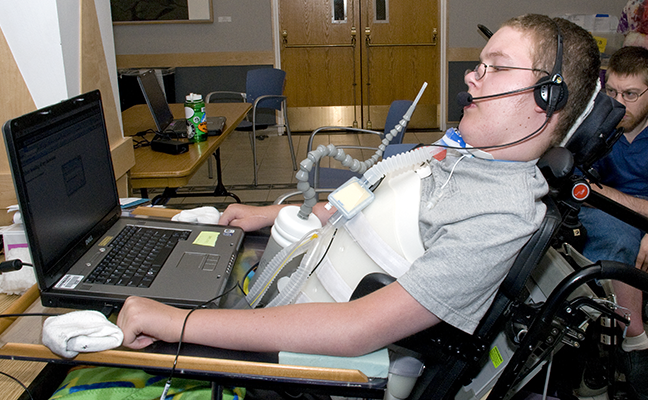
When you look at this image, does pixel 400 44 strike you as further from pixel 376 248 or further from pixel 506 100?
pixel 376 248

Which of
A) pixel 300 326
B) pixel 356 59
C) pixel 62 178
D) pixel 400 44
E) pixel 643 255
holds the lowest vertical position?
pixel 643 255

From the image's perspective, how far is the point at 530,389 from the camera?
1.45 metres

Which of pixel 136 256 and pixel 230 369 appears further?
pixel 136 256

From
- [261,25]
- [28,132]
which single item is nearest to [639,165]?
[28,132]

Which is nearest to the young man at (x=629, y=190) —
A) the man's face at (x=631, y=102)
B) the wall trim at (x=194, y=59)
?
the man's face at (x=631, y=102)

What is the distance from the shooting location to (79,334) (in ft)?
2.62

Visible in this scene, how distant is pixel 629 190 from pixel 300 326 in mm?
1776

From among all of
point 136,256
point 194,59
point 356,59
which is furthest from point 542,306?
point 194,59

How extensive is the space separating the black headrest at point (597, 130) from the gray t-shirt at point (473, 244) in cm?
17

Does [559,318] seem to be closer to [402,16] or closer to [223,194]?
[223,194]

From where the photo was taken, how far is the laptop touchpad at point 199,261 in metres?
1.06

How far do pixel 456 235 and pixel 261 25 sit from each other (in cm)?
536

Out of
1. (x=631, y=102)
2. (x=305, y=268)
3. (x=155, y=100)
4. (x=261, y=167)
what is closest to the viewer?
(x=305, y=268)

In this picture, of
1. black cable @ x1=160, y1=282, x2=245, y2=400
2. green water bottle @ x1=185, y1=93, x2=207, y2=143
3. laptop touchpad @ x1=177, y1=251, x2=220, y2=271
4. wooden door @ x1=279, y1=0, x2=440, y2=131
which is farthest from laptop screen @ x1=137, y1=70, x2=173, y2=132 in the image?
wooden door @ x1=279, y1=0, x2=440, y2=131
